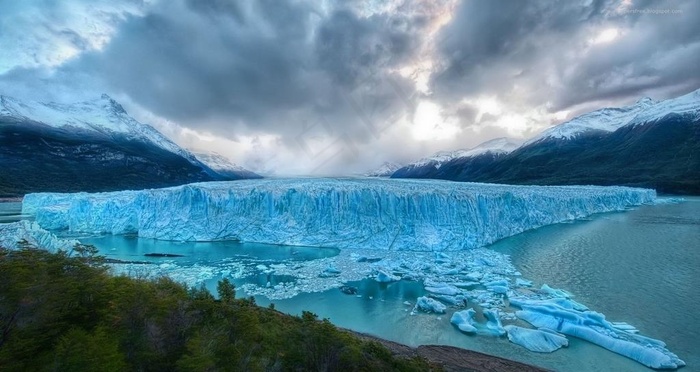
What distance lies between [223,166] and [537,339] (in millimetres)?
154783

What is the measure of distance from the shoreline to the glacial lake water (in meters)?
0.35

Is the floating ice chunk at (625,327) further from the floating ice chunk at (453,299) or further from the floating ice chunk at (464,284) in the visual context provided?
the floating ice chunk at (464,284)

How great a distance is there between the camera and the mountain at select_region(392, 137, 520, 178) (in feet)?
357

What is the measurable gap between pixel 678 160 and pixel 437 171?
206 ft

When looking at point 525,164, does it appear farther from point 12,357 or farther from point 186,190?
point 12,357

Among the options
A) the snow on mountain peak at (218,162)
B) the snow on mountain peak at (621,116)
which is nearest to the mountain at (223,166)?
the snow on mountain peak at (218,162)

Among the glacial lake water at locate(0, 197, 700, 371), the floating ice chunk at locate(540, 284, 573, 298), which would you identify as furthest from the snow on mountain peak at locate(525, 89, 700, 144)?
the floating ice chunk at locate(540, 284, 573, 298)

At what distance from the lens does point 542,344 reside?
26.4ft

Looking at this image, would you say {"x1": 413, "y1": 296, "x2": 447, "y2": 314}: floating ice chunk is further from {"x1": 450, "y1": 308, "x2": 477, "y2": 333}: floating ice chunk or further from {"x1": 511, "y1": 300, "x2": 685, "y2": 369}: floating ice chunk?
{"x1": 511, "y1": 300, "x2": 685, "y2": 369}: floating ice chunk

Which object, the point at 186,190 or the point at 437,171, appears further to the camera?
the point at 437,171

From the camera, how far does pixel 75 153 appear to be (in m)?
70.8

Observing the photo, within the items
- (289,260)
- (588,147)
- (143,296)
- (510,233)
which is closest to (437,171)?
(588,147)

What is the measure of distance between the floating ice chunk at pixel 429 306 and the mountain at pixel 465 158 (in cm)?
10035

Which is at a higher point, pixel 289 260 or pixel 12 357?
pixel 12 357
